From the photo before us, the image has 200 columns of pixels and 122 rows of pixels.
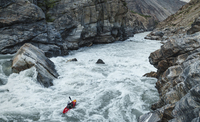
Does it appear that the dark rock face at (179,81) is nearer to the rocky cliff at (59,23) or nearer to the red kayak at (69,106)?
the red kayak at (69,106)

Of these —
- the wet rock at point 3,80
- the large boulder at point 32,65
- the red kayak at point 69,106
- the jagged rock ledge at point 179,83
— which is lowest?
the wet rock at point 3,80

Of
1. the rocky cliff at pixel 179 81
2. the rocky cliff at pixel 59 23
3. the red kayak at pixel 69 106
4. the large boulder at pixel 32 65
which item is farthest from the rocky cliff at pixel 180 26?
the red kayak at pixel 69 106

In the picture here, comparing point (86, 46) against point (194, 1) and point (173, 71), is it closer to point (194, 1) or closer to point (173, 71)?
point (173, 71)

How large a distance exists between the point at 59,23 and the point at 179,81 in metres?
23.4

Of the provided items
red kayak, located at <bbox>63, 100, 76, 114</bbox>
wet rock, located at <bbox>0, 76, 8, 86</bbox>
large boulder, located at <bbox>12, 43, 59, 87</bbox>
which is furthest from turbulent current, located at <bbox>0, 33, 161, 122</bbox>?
large boulder, located at <bbox>12, 43, 59, 87</bbox>

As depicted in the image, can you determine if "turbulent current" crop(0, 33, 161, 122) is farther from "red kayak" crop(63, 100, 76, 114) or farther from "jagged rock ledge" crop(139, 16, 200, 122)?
"jagged rock ledge" crop(139, 16, 200, 122)

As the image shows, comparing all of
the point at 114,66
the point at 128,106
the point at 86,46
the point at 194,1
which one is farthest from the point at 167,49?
the point at 194,1

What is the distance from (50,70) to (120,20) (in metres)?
29.9

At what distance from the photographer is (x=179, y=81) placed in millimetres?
8148

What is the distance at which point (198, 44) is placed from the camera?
31.1 ft

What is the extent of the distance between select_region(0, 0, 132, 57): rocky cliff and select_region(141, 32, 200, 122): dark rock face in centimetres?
1611

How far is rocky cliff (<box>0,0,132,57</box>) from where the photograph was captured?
65.7 ft

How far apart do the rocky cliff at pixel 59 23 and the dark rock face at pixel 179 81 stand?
16.1 metres

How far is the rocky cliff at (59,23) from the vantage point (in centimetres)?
2003
